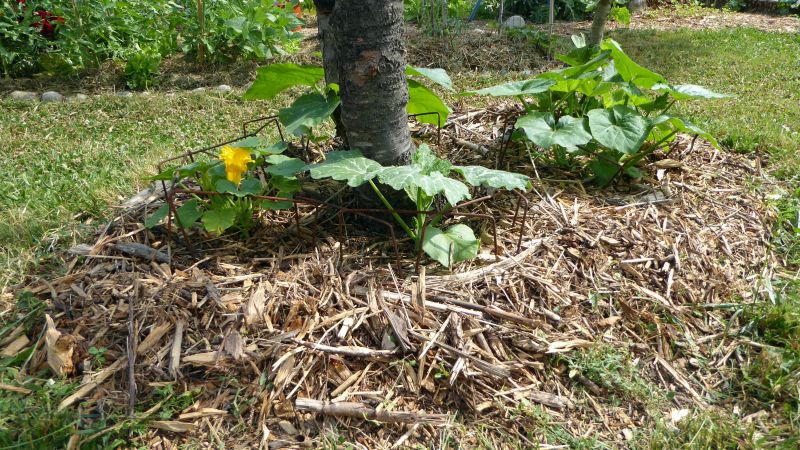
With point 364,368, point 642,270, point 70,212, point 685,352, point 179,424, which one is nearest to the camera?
point 179,424

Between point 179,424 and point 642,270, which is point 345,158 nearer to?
point 179,424

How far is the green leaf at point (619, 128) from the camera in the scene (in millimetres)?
2486

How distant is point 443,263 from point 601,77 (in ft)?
4.79

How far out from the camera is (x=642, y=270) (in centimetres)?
233

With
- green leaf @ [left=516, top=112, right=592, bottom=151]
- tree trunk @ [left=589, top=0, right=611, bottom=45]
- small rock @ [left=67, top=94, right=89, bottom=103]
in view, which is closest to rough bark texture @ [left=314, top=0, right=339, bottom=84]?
green leaf @ [left=516, top=112, right=592, bottom=151]

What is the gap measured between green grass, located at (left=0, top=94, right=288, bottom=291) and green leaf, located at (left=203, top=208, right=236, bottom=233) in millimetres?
698

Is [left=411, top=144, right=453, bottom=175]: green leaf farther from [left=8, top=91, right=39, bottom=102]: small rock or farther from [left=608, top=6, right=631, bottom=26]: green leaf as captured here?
[left=608, top=6, right=631, bottom=26]: green leaf

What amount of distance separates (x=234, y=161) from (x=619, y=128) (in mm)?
1742

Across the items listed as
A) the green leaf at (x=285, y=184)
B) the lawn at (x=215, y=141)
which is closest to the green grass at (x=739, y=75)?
the lawn at (x=215, y=141)

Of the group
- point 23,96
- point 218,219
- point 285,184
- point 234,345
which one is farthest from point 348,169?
point 23,96

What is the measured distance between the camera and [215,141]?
3988 mm

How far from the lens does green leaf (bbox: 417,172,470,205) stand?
188 centimetres

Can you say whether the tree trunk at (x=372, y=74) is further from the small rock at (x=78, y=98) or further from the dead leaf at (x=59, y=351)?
the small rock at (x=78, y=98)

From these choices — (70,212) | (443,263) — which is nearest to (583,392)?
(443,263)
